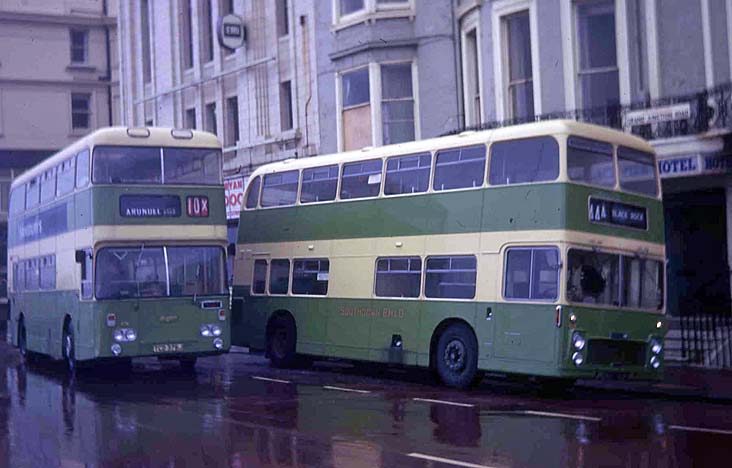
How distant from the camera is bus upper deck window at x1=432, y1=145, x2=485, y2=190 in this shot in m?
18.8

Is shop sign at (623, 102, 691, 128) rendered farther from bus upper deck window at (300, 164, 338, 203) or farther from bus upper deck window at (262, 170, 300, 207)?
bus upper deck window at (262, 170, 300, 207)

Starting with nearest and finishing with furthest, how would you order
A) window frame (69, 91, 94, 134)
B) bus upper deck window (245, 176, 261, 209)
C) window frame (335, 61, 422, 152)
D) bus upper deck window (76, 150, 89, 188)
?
bus upper deck window (76, 150, 89, 188) < bus upper deck window (245, 176, 261, 209) < window frame (335, 61, 422, 152) < window frame (69, 91, 94, 134)

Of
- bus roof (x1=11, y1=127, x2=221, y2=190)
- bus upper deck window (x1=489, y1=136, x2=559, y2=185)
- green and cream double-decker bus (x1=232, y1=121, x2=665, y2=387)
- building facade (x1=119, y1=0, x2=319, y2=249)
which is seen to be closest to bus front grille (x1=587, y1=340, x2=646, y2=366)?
green and cream double-decker bus (x1=232, y1=121, x2=665, y2=387)

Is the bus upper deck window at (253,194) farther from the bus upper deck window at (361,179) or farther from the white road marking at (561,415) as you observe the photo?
the white road marking at (561,415)

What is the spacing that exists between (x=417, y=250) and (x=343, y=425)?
6254 mm

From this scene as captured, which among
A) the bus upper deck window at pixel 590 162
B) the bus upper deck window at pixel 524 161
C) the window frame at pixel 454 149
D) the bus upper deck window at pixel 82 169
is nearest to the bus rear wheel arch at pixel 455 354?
the window frame at pixel 454 149

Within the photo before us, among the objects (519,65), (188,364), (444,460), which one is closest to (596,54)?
(519,65)

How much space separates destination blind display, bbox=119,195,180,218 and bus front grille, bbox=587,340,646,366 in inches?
322

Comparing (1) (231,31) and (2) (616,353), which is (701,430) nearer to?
(2) (616,353)

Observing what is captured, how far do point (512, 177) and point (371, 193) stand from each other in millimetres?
3791

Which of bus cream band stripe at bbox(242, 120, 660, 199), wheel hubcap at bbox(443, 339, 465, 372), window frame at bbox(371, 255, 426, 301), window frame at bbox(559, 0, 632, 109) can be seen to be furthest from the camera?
window frame at bbox(559, 0, 632, 109)

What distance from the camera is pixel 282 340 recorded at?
78.2ft

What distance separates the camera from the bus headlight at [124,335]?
20.6 meters

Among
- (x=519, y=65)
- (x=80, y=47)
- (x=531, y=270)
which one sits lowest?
(x=531, y=270)
